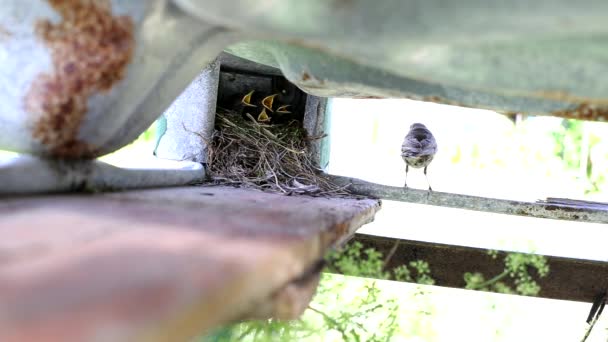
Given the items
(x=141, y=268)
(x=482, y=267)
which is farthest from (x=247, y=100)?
(x=141, y=268)

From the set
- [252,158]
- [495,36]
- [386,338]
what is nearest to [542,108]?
[495,36]

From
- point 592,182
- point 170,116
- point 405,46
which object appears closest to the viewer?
point 405,46

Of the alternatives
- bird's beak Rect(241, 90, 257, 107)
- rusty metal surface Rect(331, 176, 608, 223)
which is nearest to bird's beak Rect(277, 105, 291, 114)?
bird's beak Rect(241, 90, 257, 107)

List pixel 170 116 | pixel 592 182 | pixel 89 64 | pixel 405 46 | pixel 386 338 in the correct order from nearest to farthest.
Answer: pixel 405 46, pixel 89 64, pixel 386 338, pixel 170 116, pixel 592 182

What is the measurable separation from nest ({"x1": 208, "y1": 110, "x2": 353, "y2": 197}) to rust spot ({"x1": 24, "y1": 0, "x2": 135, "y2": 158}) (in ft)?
3.06

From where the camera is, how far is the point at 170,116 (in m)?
2.76

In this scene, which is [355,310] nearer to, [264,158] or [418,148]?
[264,158]

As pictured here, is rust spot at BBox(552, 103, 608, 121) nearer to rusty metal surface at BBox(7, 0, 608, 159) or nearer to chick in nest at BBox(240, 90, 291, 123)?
rusty metal surface at BBox(7, 0, 608, 159)

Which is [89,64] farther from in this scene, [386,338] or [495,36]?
[386,338]

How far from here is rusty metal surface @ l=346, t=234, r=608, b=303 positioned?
2580mm

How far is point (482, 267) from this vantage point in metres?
2.65

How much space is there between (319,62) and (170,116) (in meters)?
1.45

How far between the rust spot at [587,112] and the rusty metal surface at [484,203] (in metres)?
1.41

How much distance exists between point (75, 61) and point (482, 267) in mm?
1891
